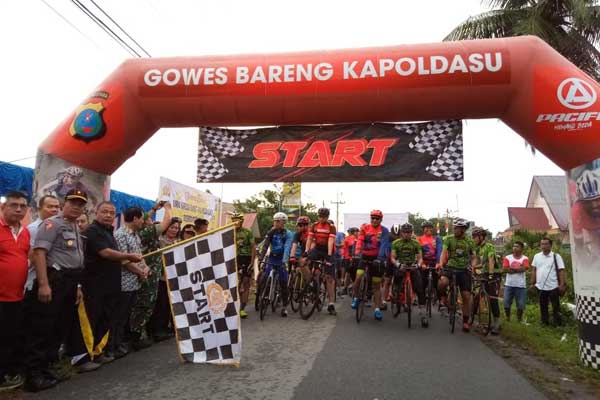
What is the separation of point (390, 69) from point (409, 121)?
89 centimetres

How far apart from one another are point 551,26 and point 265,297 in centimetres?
1356

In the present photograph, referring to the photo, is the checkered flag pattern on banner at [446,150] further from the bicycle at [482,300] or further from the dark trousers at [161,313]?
the dark trousers at [161,313]

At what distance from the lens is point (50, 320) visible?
4.20m

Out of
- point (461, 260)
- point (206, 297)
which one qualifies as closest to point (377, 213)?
point (461, 260)

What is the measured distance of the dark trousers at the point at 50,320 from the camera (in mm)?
4023

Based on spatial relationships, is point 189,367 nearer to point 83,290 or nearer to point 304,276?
point 83,290

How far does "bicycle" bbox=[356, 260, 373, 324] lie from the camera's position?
793 centimetres

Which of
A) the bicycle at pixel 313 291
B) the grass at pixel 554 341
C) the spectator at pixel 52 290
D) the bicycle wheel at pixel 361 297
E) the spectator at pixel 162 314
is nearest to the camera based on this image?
the spectator at pixel 52 290

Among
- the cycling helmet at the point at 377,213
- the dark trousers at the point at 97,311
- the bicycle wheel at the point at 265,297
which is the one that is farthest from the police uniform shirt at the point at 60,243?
the cycling helmet at the point at 377,213

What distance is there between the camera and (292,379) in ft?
13.8

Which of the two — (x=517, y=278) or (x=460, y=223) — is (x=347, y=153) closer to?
(x=460, y=223)

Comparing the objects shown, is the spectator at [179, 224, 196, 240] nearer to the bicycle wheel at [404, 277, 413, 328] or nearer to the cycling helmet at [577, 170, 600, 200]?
the bicycle wheel at [404, 277, 413, 328]

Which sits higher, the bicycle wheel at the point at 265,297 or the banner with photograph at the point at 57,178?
the banner with photograph at the point at 57,178

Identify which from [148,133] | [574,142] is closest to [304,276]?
[148,133]
